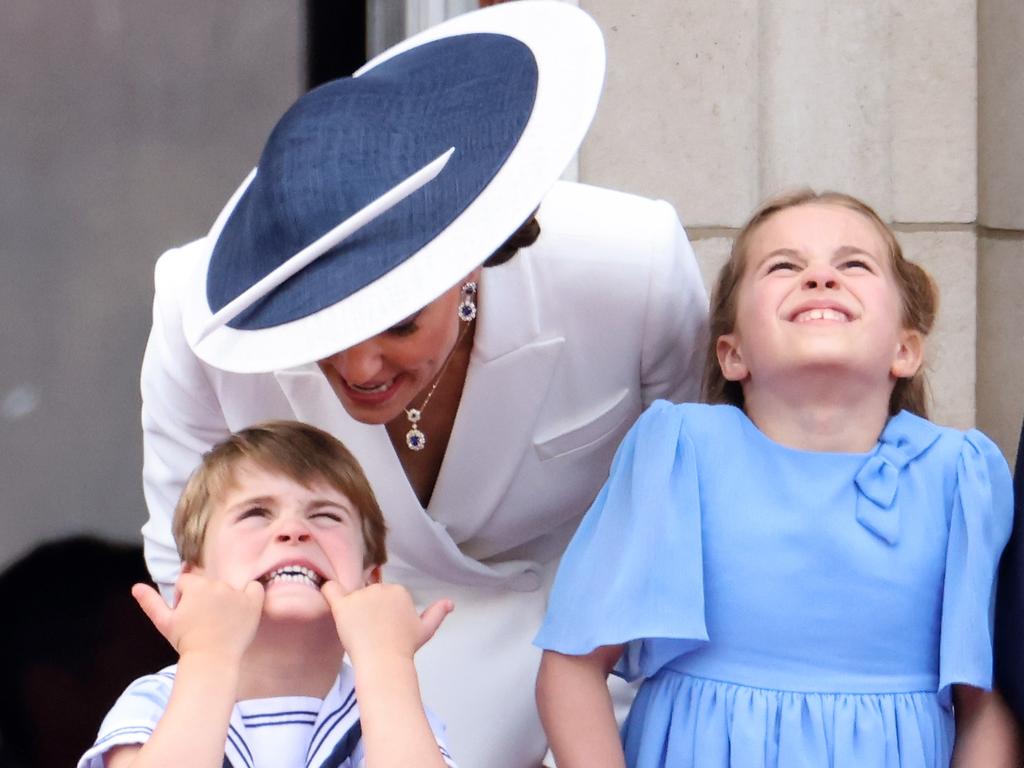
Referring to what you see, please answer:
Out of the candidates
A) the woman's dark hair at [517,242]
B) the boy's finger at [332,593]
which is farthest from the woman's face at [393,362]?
A: the boy's finger at [332,593]

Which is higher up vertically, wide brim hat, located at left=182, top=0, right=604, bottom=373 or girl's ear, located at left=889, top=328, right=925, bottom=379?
wide brim hat, located at left=182, top=0, right=604, bottom=373

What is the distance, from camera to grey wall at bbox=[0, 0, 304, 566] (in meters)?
3.46

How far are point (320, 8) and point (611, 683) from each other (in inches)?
67.5

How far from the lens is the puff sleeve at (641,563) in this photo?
78.1 inches

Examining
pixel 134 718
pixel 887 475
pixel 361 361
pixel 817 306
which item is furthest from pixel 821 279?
pixel 134 718

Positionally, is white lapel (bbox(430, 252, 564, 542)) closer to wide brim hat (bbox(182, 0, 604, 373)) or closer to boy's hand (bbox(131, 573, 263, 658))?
Answer: wide brim hat (bbox(182, 0, 604, 373))

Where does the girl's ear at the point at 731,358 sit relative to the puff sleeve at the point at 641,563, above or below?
above

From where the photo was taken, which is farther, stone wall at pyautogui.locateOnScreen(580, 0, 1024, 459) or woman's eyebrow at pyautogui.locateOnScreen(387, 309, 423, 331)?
stone wall at pyautogui.locateOnScreen(580, 0, 1024, 459)

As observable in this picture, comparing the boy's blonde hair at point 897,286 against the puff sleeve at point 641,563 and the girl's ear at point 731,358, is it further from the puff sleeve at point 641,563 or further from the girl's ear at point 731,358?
the puff sleeve at point 641,563

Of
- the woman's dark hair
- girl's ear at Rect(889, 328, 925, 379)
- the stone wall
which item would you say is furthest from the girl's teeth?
the stone wall

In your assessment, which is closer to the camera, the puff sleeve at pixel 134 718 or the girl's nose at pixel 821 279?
the puff sleeve at pixel 134 718

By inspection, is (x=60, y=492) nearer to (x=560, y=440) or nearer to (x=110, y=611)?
(x=110, y=611)

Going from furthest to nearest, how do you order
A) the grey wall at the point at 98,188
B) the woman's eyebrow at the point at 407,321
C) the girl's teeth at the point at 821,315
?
the grey wall at the point at 98,188 < the girl's teeth at the point at 821,315 < the woman's eyebrow at the point at 407,321

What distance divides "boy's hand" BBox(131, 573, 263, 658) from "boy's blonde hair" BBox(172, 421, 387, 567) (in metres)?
0.10
